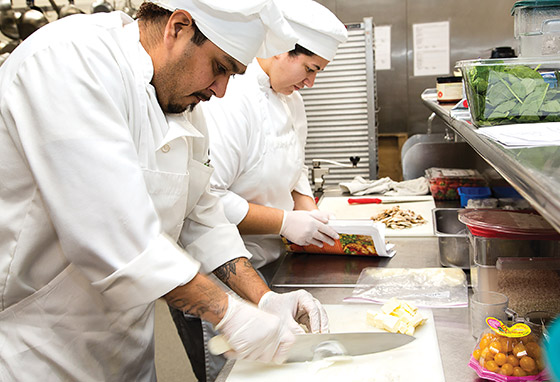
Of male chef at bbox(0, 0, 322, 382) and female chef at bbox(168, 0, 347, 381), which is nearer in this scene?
male chef at bbox(0, 0, 322, 382)

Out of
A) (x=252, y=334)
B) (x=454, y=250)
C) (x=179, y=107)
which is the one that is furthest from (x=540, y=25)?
(x=252, y=334)

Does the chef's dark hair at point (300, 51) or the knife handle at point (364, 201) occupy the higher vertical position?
the chef's dark hair at point (300, 51)

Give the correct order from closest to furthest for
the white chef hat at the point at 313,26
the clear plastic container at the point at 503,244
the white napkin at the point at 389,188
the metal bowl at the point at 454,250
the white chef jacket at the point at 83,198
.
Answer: the white chef jacket at the point at 83,198
the clear plastic container at the point at 503,244
the metal bowl at the point at 454,250
the white chef hat at the point at 313,26
the white napkin at the point at 389,188

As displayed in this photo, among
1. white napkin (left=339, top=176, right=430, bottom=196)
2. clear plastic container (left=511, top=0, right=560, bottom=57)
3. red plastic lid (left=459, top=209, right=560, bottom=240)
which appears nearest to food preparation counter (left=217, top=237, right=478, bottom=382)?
red plastic lid (left=459, top=209, right=560, bottom=240)

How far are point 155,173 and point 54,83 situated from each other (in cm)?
32

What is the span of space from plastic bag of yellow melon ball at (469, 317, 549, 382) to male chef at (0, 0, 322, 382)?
0.45 meters

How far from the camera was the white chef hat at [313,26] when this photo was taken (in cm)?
192

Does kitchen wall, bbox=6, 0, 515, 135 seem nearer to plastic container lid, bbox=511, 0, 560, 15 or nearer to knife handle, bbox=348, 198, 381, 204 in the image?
knife handle, bbox=348, 198, 381, 204

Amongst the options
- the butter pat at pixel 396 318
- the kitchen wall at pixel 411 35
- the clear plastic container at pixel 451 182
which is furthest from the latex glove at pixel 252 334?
the kitchen wall at pixel 411 35

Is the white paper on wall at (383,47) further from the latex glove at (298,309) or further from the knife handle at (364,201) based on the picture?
the latex glove at (298,309)

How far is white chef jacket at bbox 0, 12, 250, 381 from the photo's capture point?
3.44ft

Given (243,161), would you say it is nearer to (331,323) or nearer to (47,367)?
(331,323)

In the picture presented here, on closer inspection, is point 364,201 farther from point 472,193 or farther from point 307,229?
point 307,229

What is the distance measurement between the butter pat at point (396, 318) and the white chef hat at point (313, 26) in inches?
39.9
